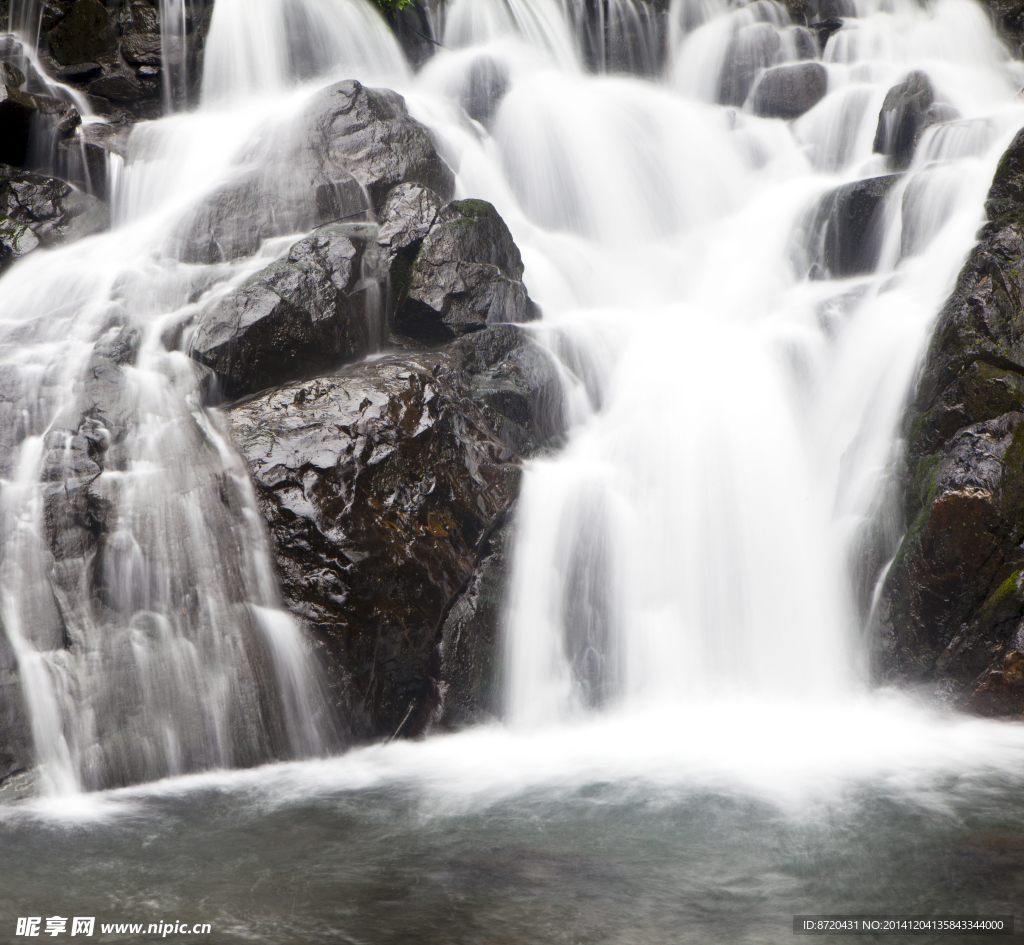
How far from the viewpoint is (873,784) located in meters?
5.42

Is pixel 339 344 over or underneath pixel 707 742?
Result: over

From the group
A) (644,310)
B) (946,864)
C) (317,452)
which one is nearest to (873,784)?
(946,864)

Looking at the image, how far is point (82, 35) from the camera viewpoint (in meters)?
11.5

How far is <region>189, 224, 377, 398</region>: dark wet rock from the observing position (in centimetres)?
714

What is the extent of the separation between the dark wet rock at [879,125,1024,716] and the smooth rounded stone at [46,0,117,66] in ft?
36.4

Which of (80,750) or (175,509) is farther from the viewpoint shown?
(175,509)

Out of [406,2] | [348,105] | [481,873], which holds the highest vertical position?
[406,2]

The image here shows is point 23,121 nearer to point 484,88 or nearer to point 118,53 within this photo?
point 118,53

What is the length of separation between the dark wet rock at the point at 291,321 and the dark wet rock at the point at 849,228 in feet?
18.7

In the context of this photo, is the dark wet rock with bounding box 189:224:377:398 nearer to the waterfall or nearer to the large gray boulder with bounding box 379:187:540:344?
the waterfall

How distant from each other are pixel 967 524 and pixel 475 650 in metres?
3.81

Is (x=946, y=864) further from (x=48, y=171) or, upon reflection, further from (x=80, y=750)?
(x=48, y=171)

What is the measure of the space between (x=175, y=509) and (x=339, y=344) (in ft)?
7.19

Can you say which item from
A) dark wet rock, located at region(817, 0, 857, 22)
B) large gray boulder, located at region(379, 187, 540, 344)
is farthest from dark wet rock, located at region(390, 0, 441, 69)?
dark wet rock, located at region(817, 0, 857, 22)
